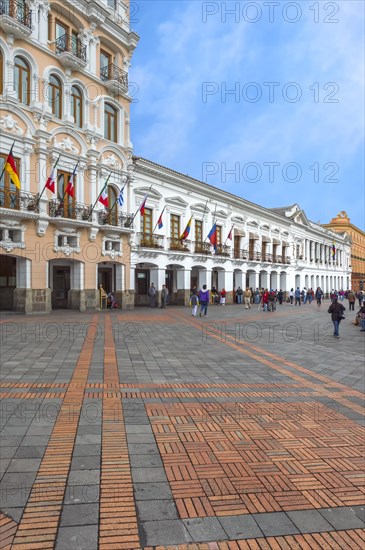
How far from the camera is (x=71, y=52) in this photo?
20.7 meters

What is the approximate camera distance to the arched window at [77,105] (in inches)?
837

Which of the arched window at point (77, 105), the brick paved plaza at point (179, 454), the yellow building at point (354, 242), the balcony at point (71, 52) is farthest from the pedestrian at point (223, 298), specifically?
the yellow building at point (354, 242)

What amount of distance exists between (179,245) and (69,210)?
10634mm

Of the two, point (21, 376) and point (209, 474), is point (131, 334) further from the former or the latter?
point (209, 474)

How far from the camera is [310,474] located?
11.9 ft

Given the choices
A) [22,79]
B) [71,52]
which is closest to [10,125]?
[22,79]

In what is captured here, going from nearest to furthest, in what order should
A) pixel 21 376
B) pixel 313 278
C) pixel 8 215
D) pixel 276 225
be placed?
1. pixel 21 376
2. pixel 8 215
3. pixel 276 225
4. pixel 313 278

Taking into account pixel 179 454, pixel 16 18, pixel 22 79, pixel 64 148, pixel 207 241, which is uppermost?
pixel 16 18

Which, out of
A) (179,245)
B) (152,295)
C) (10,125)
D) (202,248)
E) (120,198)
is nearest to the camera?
(10,125)

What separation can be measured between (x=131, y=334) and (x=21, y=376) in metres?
5.91

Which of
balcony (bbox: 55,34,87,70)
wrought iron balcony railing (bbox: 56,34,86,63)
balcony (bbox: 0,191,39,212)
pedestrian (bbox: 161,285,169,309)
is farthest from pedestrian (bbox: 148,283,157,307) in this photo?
wrought iron balcony railing (bbox: 56,34,86,63)

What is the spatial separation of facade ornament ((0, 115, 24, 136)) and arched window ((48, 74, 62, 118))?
Answer: 9.13ft

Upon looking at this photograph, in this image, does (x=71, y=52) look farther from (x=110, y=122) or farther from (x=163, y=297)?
(x=163, y=297)

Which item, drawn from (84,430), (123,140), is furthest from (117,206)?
(84,430)
